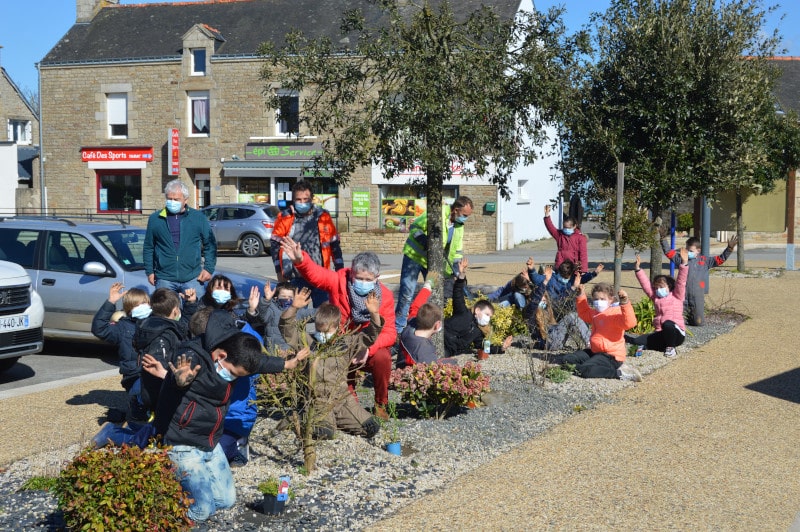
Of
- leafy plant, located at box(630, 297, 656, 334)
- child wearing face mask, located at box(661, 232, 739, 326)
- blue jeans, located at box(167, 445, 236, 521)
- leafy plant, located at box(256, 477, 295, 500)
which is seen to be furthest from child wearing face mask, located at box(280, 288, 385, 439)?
child wearing face mask, located at box(661, 232, 739, 326)

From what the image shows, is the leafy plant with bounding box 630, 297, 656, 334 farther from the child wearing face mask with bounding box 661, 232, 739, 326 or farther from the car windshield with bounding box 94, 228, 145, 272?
the car windshield with bounding box 94, 228, 145, 272

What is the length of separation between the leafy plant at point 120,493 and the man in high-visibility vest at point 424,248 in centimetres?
483

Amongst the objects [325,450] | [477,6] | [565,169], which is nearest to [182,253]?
[325,450]

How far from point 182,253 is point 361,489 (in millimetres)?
4052

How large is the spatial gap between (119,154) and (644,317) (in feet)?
91.7

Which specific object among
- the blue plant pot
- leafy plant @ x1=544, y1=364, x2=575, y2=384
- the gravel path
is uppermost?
leafy plant @ x1=544, y1=364, x2=575, y2=384

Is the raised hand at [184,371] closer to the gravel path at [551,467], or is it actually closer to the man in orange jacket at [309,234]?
the gravel path at [551,467]

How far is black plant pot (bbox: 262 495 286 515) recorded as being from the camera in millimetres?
5066

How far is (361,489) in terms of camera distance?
563 cm

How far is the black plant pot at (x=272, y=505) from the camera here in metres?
5.07

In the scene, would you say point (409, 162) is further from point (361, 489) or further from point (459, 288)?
point (361, 489)

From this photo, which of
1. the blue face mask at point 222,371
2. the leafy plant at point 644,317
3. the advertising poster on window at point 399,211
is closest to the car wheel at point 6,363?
the blue face mask at point 222,371

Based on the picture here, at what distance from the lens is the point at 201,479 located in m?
4.98

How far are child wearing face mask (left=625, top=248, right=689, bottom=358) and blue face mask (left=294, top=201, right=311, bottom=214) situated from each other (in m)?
4.17
